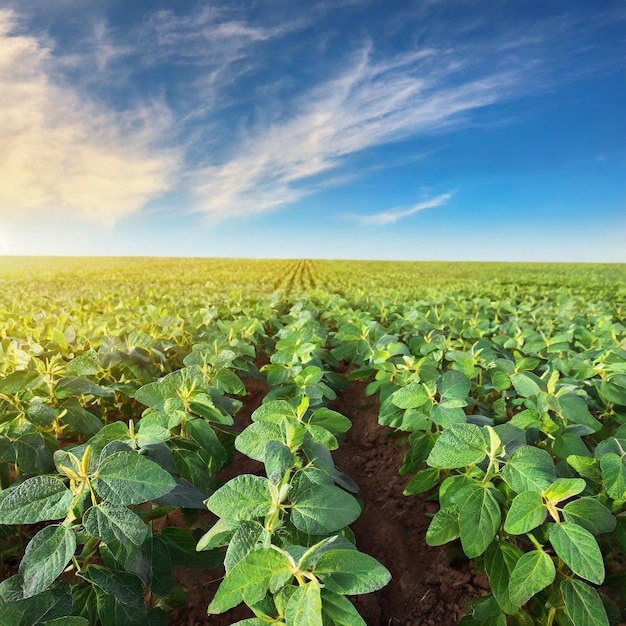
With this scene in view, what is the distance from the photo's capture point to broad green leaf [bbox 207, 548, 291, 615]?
2.60ft

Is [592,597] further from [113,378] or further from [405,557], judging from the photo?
[113,378]

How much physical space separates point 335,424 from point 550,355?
94.1 inches

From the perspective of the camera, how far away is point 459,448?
3.69 feet

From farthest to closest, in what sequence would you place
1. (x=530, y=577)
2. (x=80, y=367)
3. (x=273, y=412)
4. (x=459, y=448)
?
(x=80, y=367) → (x=273, y=412) → (x=459, y=448) → (x=530, y=577)

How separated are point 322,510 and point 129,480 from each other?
433 mm

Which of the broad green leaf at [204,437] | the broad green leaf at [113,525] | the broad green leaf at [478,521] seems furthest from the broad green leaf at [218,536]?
the broad green leaf at [478,521]

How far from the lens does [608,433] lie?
2.15 metres

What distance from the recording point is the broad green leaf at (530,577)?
100 centimetres

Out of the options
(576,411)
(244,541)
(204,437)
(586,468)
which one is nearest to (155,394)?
(204,437)

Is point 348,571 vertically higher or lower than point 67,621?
higher

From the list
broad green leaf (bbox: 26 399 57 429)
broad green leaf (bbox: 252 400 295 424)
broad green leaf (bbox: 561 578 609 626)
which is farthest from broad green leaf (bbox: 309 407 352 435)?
broad green leaf (bbox: 26 399 57 429)

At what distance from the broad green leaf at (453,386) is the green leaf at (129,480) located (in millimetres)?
990

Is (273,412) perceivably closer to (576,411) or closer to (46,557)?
(46,557)

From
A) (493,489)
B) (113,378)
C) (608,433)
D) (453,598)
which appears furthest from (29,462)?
(608,433)
